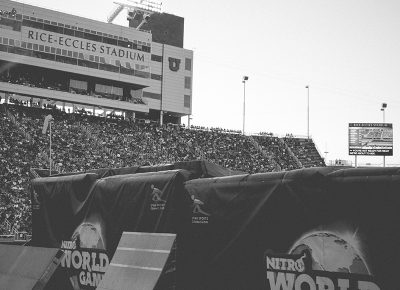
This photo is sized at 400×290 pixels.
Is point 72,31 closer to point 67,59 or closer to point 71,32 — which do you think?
point 71,32

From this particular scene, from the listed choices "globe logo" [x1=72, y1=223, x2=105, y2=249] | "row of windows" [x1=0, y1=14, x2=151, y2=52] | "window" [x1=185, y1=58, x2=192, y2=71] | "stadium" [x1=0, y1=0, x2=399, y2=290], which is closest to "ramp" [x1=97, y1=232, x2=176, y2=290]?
"stadium" [x1=0, y1=0, x2=399, y2=290]

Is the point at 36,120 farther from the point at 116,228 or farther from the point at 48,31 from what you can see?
the point at 116,228

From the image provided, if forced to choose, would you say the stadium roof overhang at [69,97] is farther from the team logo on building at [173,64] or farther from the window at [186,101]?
the team logo on building at [173,64]

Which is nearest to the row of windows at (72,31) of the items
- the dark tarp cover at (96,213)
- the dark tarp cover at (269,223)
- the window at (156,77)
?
the window at (156,77)

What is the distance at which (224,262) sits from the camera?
725 cm

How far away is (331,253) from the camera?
5.72 meters

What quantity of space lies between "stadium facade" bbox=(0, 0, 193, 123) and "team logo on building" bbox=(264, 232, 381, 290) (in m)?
54.1

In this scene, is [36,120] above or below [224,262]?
above

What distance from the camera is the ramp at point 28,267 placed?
391 inches

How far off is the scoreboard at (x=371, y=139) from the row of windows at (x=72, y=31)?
3618cm

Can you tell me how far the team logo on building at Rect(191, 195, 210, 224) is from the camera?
7.68 meters

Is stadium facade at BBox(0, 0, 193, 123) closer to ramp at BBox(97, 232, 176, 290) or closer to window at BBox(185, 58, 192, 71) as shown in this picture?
window at BBox(185, 58, 192, 71)

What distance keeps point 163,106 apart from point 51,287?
203 ft

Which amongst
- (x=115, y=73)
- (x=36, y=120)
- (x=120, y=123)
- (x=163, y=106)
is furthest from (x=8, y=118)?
(x=163, y=106)
